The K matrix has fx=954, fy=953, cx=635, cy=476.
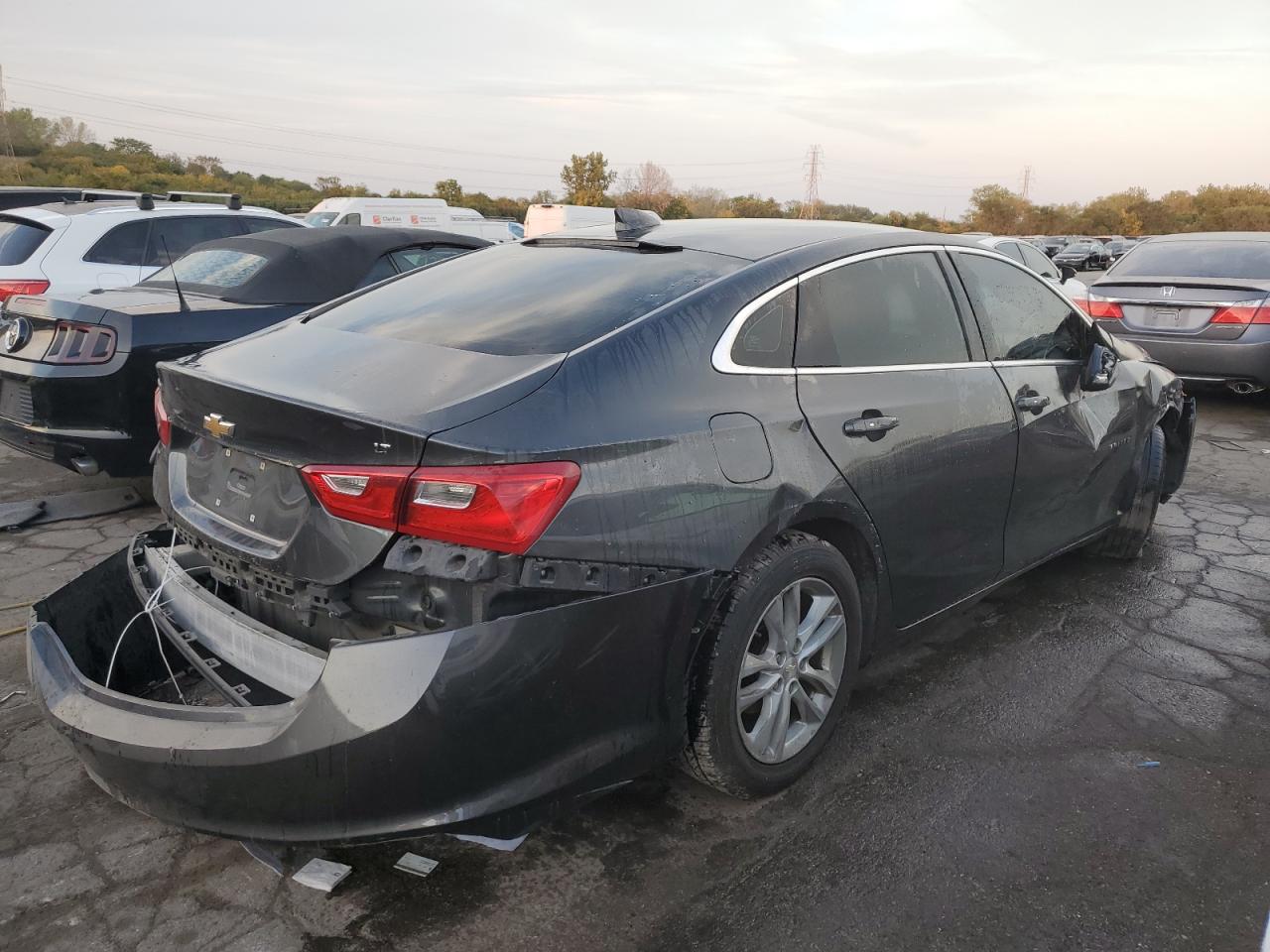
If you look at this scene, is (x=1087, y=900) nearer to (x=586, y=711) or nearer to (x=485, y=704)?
(x=586, y=711)

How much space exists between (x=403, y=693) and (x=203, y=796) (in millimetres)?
539

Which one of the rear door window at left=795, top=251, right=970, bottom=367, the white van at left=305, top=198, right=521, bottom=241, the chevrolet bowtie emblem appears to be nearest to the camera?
the chevrolet bowtie emblem

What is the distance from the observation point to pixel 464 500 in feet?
6.55

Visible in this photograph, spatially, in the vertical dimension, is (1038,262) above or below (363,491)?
above

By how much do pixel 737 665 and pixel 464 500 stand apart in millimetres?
874

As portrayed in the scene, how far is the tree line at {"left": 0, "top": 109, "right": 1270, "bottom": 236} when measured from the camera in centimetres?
3659

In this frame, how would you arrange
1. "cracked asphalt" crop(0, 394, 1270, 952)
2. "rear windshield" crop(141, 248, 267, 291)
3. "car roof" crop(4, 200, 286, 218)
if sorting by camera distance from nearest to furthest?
"cracked asphalt" crop(0, 394, 1270, 952) < "rear windshield" crop(141, 248, 267, 291) < "car roof" crop(4, 200, 286, 218)

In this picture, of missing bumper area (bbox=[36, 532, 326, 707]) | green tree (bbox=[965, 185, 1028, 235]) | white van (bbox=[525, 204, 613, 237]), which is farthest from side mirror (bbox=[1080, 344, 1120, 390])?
green tree (bbox=[965, 185, 1028, 235])

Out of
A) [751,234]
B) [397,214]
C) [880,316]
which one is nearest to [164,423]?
[751,234]

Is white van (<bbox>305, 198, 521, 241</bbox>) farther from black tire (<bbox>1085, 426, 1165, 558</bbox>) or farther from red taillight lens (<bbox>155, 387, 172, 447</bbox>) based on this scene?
red taillight lens (<bbox>155, 387, 172, 447</bbox>)

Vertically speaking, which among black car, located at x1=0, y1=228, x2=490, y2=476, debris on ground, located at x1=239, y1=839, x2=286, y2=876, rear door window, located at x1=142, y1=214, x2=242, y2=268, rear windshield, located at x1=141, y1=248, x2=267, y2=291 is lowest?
debris on ground, located at x1=239, y1=839, x2=286, y2=876

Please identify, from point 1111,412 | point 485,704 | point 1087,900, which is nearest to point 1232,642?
point 1111,412

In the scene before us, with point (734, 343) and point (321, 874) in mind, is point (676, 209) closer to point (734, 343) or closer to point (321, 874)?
point (734, 343)

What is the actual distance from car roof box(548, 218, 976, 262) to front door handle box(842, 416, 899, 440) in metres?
0.57
